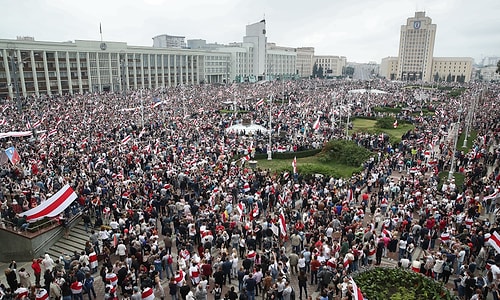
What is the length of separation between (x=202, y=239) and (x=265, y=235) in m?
2.50

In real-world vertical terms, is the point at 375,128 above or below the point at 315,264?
above

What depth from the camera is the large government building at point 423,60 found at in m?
158

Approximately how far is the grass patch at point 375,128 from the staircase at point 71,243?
25805 millimetres

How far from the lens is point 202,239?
44.4 feet

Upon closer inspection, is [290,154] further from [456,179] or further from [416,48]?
[416,48]

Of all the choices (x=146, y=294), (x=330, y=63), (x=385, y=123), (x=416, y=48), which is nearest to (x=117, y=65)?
(x=385, y=123)

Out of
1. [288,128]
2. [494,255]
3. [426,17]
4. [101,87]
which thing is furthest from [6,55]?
[426,17]

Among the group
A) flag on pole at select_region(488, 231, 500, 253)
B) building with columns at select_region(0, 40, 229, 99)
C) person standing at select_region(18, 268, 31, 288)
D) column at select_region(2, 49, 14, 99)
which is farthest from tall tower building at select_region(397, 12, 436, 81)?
person standing at select_region(18, 268, 31, 288)

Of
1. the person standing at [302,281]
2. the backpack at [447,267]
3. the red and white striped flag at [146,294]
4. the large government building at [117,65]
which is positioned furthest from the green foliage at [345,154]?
the large government building at [117,65]

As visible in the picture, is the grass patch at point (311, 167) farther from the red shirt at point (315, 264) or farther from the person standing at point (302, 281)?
the person standing at point (302, 281)

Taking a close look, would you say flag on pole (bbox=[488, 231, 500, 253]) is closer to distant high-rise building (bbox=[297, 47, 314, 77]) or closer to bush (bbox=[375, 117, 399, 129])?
bush (bbox=[375, 117, 399, 129])

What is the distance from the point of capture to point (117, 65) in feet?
271

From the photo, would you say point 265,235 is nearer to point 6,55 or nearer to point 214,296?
point 214,296

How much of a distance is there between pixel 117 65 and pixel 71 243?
73614 millimetres
